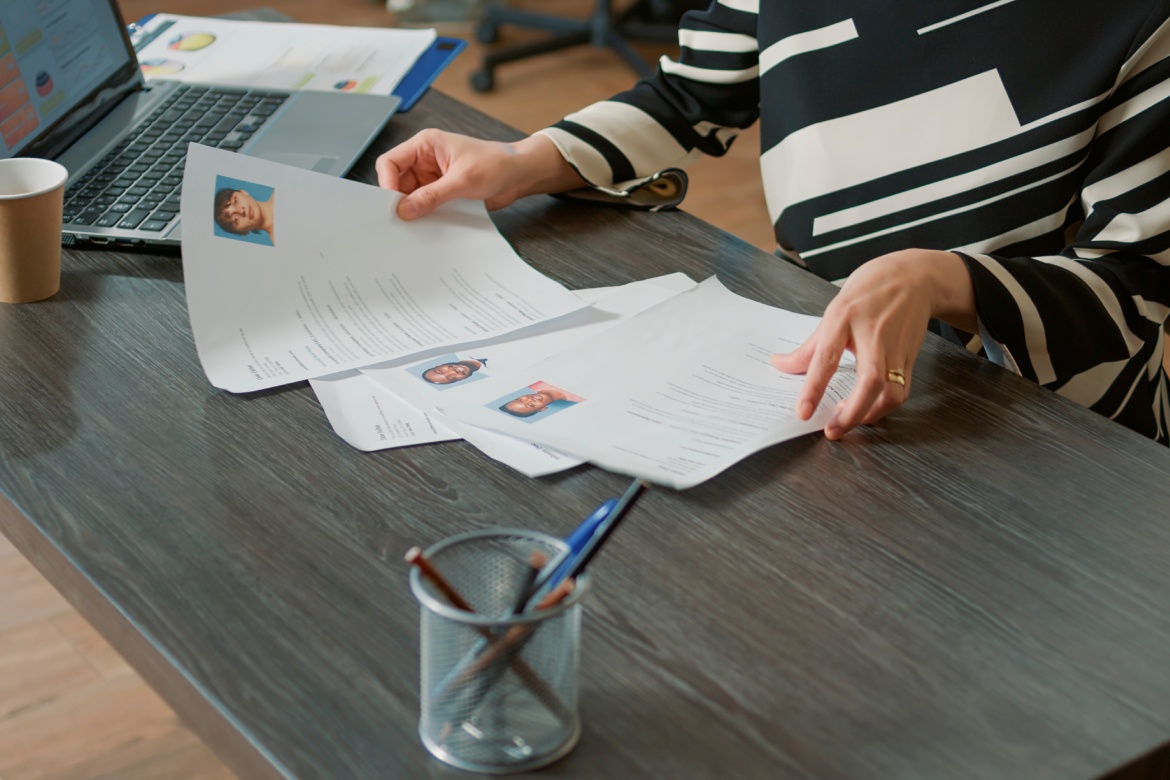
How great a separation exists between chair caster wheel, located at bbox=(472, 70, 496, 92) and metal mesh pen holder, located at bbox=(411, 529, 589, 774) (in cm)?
286

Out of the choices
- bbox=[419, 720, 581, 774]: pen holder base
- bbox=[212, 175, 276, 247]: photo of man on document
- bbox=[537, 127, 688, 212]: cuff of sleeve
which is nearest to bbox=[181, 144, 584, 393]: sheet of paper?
bbox=[212, 175, 276, 247]: photo of man on document

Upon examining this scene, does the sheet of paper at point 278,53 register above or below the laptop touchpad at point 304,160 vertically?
above

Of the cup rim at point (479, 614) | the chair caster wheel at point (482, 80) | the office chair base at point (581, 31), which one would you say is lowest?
the chair caster wheel at point (482, 80)

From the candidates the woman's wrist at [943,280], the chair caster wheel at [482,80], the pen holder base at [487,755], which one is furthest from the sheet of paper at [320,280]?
the chair caster wheel at [482,80]

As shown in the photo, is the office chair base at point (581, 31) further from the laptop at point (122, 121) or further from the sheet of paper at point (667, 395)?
the sheet of paper at point (667, 395)

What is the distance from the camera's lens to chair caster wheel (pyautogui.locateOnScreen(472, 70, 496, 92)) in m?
3.18

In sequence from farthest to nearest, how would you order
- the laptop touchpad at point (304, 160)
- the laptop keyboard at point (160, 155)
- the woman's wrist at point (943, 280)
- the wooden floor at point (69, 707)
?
the wooden floor at point (69, 707) → the laptop touchpad at point (304, 160) → the laptop keyboard at point (160, 155) → the woman's wrist at point (943, 280)

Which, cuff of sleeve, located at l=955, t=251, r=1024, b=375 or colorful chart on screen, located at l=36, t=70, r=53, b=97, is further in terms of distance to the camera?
colorful chart on screen, located at l=36, t=70, r=53, b=97

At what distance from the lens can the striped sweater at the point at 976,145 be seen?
0.82 metres

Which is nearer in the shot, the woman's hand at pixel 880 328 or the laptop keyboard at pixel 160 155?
→ the woman's hand at pixel 880 328

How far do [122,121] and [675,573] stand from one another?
75 cm

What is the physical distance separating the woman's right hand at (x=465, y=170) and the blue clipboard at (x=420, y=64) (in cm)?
21

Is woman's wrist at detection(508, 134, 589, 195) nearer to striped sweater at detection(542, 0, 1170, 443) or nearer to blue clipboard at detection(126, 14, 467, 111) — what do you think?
striped sweater at detection(542, 0, 1170, 443)

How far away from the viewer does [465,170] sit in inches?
36.2
